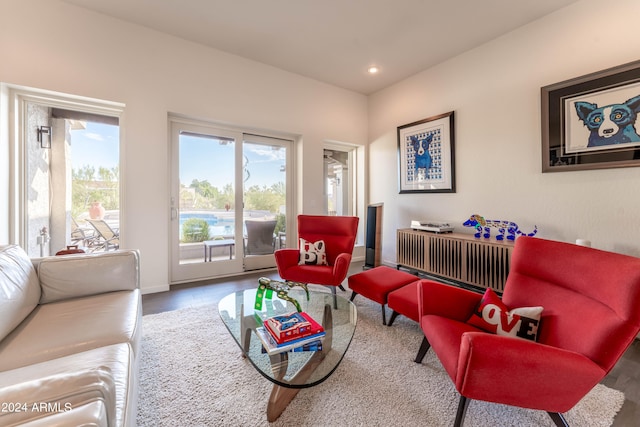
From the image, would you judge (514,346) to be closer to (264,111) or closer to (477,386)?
(477,386)

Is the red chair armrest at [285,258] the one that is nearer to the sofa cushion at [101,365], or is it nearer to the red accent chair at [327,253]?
the red accent chair at [327,253]

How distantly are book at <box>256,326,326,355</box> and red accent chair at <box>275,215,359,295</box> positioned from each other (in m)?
1.18

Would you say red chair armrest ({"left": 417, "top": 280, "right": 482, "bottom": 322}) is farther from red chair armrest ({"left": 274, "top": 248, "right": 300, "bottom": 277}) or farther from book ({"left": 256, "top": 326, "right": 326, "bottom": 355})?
red chair armrest ({"left": 274, "top": 248, "right": 300, "bottom": 277})

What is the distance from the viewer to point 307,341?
1368 mm

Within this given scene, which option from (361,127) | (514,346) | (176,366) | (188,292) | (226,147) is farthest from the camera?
(361,127)

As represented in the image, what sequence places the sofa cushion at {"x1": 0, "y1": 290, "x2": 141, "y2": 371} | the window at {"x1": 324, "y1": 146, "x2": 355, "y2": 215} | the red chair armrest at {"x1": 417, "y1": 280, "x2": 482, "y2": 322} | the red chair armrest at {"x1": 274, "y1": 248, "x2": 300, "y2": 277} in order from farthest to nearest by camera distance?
the window at {"x1": 324, "y1": 146, "x2": 355, "y2": 215} < the red chair armrest at {"x1": 274, "y1": 248, "x2": 300, "y2": 277} < the red chair armrest at {"x1": 417, "y1": 280, "x2": 482, "y2": 322} < the sofa cushion at {"x1": 0, "y1": 290, "x2": 141, "y2": 371}

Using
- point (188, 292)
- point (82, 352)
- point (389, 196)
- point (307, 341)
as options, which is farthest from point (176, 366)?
point (389, 196)

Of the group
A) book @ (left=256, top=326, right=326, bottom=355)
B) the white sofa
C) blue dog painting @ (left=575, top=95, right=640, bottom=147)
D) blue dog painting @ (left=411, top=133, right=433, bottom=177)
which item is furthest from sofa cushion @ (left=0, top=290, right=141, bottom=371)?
blue dog painting @ (left=575, top=95, right=640, bottom=147)

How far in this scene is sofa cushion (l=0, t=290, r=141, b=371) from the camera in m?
1.17

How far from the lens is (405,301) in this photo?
6.52 feet

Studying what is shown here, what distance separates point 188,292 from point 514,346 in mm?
3164

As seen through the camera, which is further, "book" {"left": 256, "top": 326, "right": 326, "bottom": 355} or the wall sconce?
the wall sconce

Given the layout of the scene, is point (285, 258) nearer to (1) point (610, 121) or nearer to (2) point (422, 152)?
(2) point (422, 152)

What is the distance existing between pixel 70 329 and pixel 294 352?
3.83ft
